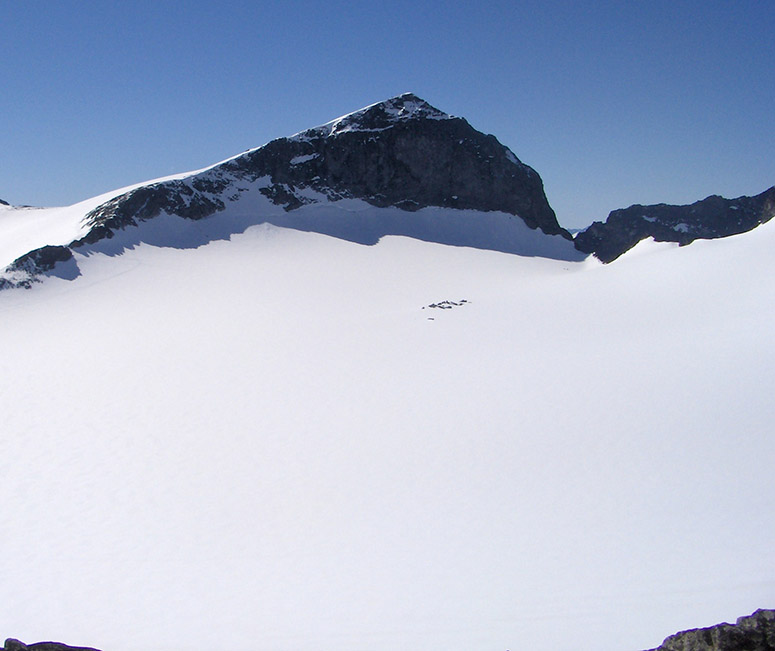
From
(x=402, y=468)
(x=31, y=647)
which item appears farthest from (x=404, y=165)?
(x=31, y=647)

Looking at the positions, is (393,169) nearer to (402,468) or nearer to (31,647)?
(402,468)

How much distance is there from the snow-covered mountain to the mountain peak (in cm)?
3354

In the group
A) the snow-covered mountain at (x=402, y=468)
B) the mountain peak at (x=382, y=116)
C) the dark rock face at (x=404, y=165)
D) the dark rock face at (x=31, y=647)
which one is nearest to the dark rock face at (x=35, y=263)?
the snow-covered mountain at (x=402, y=468)

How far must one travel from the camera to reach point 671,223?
62.8m

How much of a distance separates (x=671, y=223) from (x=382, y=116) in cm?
3484

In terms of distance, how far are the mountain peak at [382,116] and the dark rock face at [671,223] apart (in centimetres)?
2135

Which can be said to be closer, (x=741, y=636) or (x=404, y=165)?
(x=741, y=636)

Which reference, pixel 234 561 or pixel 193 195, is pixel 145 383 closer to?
pixel 234 561

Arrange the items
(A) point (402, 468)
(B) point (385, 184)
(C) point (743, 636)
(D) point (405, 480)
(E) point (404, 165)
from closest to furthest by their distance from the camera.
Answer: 1. (C) point (743, 636)
2. (D) point (405, 480)
3. (A) point (402, 468)
4. (B) point (385, 184)
5. (E) point (404, 165)

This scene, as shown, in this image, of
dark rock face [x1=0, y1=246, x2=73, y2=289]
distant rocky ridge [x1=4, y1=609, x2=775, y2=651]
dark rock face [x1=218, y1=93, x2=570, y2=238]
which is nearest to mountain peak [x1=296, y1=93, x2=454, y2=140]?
dark rock face [x1=218, y1=93, x2=570, y2=238]

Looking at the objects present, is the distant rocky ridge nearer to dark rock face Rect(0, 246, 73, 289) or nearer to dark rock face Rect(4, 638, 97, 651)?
dark rock face Rect(4, 638, 97, 651)

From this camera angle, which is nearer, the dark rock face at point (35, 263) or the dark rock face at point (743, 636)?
the dark rock face at point (743, 636)

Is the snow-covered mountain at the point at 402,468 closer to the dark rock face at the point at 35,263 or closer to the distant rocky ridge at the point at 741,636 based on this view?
the dark rock face at the point at 35,263

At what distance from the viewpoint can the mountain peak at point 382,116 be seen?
5600cm
